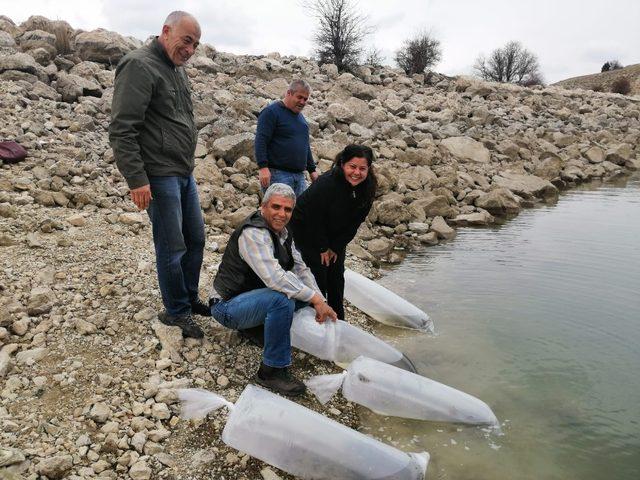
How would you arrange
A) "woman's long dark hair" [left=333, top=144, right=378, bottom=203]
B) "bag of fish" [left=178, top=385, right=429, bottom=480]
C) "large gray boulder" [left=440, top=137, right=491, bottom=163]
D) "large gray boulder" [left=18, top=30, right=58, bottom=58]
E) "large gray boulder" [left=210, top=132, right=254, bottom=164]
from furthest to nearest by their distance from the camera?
"large gray boulder" [left=440, top=137, right=491, bottom=163]
"large gray boulder" [left=18, top=30, right=58, bottom=58]
"large gray boulder" [left=210, top=132, right=254, bottom=164]
"woman's long dark hair" [left=333, top=144, right=378, bottom=203]
"bag of fish" [left=178, top=385, right=429, bottom=480]

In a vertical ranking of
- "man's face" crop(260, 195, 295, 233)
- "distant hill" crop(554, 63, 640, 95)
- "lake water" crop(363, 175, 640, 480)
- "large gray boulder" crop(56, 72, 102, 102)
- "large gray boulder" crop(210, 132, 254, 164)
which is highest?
"distant hill" crop(554, 63, 640, 95)

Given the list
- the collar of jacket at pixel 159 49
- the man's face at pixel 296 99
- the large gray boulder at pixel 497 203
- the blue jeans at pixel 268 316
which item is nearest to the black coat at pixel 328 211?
the blue jeans at pixel 268 316

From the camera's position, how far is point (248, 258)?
3.09 meters

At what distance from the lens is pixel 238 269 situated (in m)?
3.23

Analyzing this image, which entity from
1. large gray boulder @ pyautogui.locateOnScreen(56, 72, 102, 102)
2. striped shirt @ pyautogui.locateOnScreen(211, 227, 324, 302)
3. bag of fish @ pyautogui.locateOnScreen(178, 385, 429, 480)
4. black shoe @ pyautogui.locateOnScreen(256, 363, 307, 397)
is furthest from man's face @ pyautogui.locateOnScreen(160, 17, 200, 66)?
large gray boulder @ pyautogui.locateOnScreen(56, 72, 102, 102)

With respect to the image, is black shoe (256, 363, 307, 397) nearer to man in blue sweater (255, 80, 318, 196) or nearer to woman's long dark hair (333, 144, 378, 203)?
woman's long dark hair (333, 144, 378, 203)

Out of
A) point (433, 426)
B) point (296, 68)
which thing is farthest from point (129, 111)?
point (296, 68)

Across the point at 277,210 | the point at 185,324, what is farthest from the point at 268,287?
the point at 185,324

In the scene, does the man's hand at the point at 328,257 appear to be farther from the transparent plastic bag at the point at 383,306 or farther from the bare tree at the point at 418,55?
the bare tree at the point at 418,55

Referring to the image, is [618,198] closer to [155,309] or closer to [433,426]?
[433,426]

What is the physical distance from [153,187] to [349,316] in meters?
2.41

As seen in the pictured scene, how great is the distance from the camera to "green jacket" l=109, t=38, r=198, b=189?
9.66 ft

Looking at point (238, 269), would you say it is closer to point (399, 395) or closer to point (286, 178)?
point (399, 395)

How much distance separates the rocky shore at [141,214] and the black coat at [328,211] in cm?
98
